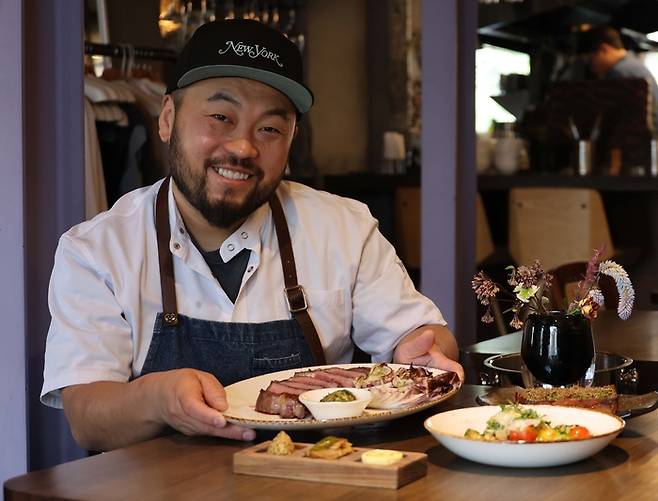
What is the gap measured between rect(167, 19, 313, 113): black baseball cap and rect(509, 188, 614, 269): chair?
3834 millimetres

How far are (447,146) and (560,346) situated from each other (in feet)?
6.40

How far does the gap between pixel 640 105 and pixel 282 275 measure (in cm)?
523

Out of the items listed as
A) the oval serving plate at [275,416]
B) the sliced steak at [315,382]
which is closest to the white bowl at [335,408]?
the oval serving plate at [275,416]

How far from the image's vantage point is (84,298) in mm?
2141

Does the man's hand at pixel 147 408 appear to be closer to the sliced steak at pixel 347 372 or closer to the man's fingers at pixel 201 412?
the man's fingers at pixel 201 412

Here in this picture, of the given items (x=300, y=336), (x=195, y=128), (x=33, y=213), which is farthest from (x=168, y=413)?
(x=33, y=213)

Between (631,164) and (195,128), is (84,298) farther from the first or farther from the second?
(631,164)

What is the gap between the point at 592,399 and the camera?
5.49 ft

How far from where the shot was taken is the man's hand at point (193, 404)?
1656mm

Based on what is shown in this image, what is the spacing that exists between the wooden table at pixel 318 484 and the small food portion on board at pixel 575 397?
0.05m

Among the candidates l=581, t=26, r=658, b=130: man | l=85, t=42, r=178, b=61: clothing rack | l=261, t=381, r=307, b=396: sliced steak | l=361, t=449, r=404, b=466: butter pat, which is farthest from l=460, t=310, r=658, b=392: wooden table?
l=581, t=26, r=658, b=130: man

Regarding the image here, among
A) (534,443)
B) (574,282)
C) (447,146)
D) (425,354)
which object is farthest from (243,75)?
(574,282)

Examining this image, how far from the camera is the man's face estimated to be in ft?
7.27

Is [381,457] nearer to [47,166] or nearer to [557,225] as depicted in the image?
[47,166]
